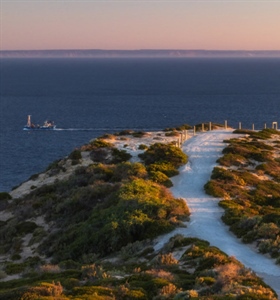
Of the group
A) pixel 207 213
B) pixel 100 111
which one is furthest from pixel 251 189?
pixel 100 111

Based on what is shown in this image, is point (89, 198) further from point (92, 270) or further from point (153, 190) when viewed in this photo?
point (92, 270)

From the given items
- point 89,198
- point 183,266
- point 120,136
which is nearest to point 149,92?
point 120,136

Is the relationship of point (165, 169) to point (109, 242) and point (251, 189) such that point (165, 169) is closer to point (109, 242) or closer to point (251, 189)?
point (251, 189)

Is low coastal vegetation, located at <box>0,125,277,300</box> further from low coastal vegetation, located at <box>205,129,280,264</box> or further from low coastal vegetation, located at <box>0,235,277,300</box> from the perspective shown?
low coastal vegetation, located at <box>205,129,280,264</box>

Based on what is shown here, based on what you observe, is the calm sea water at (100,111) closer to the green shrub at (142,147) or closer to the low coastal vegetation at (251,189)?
the green shrub at (142,147)

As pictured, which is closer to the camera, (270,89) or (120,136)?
(120,136)

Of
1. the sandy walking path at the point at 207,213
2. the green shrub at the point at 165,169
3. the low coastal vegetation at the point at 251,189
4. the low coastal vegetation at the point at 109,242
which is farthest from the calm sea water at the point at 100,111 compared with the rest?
the low coastal vegetation at the point at 251,189

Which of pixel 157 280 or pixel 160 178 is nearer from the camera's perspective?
pixel 157 280
